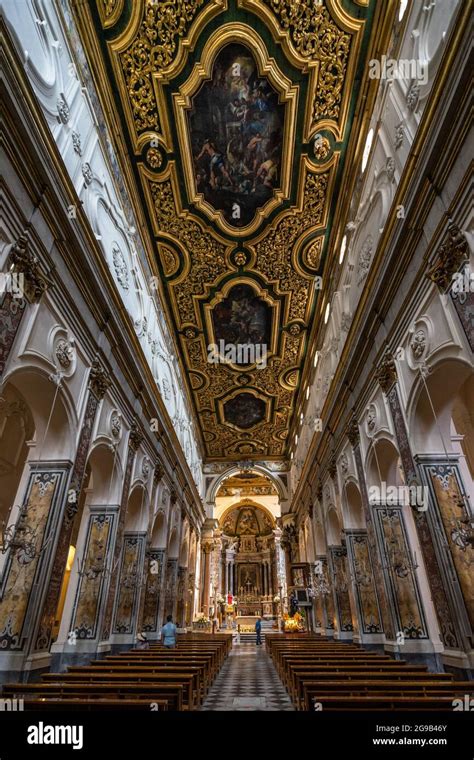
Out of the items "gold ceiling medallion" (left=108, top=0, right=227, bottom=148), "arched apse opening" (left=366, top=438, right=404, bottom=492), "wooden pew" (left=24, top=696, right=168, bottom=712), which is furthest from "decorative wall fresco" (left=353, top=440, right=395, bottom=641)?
"gold ceiling medallion" (left=108, top=0, right=227, bottom=148)

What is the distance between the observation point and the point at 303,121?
9.36 metres

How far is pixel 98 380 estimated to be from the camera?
7.98 metres

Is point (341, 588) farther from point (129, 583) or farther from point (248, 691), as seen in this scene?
point (248, 691)

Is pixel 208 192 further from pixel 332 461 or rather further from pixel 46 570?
pixel 46 570

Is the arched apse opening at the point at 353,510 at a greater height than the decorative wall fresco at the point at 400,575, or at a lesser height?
greater

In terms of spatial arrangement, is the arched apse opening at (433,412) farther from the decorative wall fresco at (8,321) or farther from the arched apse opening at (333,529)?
the arched apse opening at (333,529)

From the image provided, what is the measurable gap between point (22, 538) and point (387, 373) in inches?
253

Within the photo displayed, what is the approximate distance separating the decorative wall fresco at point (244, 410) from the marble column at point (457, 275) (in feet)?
46.1

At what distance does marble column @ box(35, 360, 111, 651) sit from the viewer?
237 inches

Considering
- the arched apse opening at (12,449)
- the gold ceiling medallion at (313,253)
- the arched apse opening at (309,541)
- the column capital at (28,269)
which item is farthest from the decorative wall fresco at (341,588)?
the column capital at (28,269)

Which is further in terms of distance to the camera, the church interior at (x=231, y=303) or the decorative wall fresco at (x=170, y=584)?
the decorative wall fresco at (x=170, y=584)

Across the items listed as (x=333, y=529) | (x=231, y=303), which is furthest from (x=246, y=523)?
(x=231, y=303)

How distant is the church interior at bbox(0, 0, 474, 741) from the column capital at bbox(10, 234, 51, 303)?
3 cm

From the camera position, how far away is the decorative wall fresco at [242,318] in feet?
46.1
